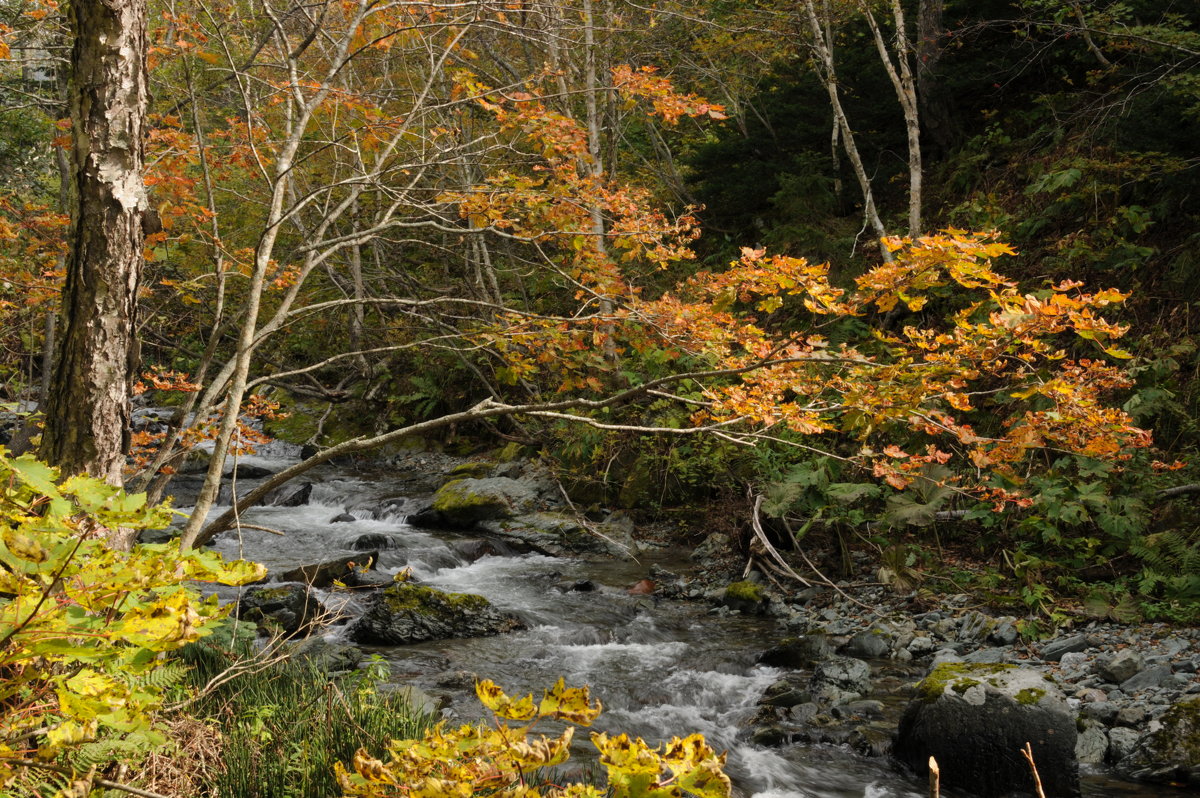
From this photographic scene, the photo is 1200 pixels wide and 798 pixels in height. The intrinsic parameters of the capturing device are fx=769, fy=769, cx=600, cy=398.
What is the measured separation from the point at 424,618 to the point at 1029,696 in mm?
5395

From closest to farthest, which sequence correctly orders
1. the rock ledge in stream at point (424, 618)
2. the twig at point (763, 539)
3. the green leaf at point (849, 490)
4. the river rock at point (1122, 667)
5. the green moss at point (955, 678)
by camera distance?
1. the green moss at point (955, 678)
2. the river rock at point (1122, 667)
3. the rock ledge in stream at point (424, 618)
4. the green leaf at point (849, 490)
5. the twig at point (763, 539)

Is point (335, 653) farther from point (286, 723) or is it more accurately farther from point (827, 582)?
point (827, 582)

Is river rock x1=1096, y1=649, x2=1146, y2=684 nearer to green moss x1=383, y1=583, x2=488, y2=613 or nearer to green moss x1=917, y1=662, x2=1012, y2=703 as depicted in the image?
green moss x1=917, y1=662, x2=1012, y2=703

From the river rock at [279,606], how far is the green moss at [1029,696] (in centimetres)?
560

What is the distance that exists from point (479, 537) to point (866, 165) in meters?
9.47

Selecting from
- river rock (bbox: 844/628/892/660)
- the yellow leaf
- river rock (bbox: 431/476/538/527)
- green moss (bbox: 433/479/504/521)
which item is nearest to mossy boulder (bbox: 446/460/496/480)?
river rock (bbox: 431/476/538/527)

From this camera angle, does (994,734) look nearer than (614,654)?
Yes

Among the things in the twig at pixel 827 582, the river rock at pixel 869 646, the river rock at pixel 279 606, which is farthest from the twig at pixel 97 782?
the twig at pixel 827 582

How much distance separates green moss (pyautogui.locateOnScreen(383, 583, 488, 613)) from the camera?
25.9 feet

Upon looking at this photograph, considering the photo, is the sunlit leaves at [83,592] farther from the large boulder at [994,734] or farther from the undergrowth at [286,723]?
the large boulder at [994,734]

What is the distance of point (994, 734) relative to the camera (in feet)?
16.4

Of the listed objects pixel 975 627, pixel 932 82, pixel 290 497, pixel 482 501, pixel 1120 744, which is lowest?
pixel 290 497

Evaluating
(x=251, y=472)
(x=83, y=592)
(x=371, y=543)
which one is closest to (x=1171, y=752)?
(x=83, y=592)

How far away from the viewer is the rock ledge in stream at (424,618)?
7.58 metres
